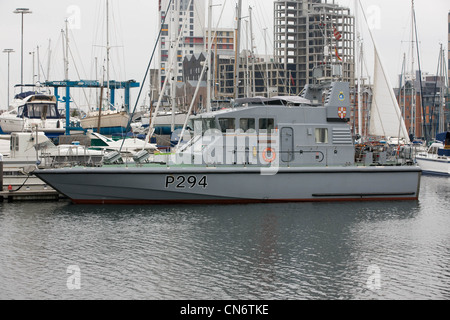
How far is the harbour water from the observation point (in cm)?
1409

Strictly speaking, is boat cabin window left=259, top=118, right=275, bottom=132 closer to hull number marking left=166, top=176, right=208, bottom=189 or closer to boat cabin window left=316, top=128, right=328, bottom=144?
boat cabin window left=316, top=128, right=328, bottom=144

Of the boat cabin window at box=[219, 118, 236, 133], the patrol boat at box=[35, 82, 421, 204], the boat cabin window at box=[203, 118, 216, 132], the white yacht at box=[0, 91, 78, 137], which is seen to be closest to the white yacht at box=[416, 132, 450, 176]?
the patrol boat at box=[35, 82, 421, 204]

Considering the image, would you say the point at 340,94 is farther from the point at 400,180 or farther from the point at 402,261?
the point at 402,261

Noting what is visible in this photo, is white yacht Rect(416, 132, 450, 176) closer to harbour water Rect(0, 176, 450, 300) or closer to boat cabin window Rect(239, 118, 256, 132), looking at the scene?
harbour water Rect(0, 176, 450, 300)

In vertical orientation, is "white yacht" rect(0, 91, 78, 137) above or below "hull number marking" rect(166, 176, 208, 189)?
above

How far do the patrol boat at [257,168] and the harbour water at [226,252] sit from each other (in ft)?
1.83

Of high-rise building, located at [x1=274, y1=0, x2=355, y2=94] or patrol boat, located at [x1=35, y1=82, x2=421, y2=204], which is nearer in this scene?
patrol boat, located at [x1=35, y1=82, x2=421, y2=204]

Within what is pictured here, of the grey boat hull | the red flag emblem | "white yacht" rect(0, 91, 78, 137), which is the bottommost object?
the grey boat hull

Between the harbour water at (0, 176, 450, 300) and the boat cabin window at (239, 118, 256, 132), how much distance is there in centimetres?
318

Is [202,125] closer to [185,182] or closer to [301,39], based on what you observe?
[185,182]

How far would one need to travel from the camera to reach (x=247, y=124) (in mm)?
24672

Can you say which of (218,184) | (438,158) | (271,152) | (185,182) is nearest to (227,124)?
(271,152)

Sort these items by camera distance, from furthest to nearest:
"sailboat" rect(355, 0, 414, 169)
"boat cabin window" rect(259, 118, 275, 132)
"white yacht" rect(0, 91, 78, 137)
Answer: "white yacht" rect(0, 91, 78, 137) < "sailboat" rect(355, 0, 414, 169) < "boat cabin window" rect(259, 118, 275, 132)

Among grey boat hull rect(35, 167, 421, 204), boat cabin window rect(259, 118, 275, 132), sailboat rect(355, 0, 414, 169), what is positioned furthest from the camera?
sailboat rect(355, 0, 414, 169)
